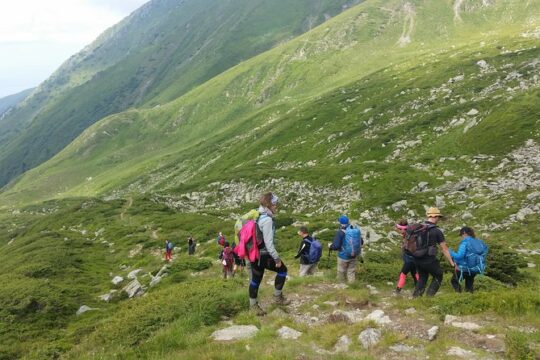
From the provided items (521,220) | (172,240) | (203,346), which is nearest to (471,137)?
(521,220)

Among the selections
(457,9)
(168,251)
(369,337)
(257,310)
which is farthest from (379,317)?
(457,9)

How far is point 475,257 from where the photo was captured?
13383 mm

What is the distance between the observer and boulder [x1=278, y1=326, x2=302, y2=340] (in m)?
11.4

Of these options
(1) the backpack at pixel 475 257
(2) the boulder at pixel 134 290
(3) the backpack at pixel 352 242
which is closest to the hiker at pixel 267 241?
(3) the backpack at pixel 352 242

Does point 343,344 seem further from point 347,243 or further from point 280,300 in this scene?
point 347,243

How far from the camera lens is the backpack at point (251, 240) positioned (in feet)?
41.2

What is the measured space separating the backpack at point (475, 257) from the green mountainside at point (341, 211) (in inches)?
45.0

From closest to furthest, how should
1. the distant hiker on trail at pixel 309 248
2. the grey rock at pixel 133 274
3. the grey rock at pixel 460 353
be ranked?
the grey rock at pixel 460 353, the distant hiker on trail at pixel 309 248, the grey rock at pixel 133 274

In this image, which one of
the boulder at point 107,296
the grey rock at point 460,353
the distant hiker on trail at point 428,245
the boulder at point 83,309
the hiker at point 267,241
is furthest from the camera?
the boulder at point 107,296

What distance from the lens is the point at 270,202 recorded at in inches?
494

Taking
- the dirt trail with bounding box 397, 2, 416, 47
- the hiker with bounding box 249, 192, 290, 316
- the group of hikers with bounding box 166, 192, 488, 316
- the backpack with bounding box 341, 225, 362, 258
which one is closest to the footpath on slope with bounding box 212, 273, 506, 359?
the group of hikers with bounding box 166, 192, 488, 316

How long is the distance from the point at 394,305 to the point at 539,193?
26.5 meters

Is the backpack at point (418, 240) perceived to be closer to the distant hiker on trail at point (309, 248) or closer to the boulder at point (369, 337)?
the boulder at point (369, 337)

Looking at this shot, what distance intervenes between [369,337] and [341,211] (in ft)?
119
